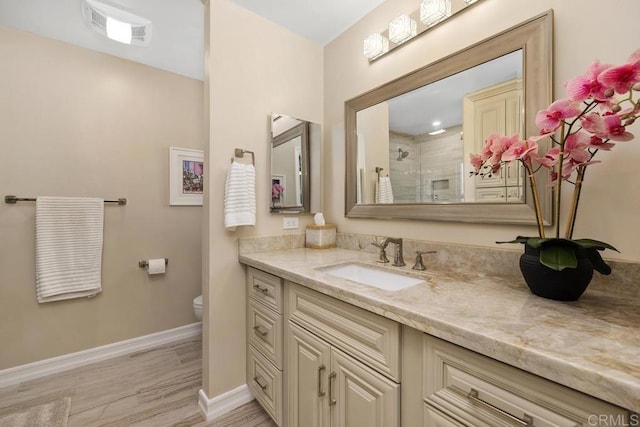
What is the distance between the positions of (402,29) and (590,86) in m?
1.01

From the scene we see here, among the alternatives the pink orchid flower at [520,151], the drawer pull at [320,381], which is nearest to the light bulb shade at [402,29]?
the pink orchid flower at [520,151]

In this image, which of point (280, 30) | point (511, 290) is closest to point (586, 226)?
point (511, 290)

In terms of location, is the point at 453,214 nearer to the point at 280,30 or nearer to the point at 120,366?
the point at 280,30

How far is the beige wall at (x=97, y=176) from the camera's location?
1.80 metres

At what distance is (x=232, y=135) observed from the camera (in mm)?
1559

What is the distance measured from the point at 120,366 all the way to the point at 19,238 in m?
1.15

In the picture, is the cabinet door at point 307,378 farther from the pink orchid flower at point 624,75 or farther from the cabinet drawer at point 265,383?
the pink orchid flower at point 624,75

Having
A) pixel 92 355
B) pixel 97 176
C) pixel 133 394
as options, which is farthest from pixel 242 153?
pixel 92 355

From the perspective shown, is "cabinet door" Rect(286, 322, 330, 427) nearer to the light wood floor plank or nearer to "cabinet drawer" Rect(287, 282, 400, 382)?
"cabinet drawer" Rect(287, 282, 400, 382)

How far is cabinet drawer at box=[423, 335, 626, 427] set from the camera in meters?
0.48

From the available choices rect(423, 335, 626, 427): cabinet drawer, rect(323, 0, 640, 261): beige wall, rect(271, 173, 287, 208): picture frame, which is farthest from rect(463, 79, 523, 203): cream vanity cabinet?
rect(271, 173, 287, 208): picture frame

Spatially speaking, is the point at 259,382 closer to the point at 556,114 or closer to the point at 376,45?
the point at 556,114

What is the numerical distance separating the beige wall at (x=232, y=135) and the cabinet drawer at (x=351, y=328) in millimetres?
558

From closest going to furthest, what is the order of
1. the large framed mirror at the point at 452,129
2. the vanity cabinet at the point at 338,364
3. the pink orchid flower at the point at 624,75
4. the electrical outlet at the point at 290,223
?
the pink orchid flower at the point at 624,75
the vanity cabinet at the point at 338,364
the large framed mirror at the point at 452,129
the electrical outlet at the point at 290,223
